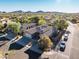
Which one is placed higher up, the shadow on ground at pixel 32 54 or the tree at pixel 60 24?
the tree at pixel 60 24

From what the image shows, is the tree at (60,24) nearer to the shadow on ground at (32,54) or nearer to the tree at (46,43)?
the tree at (46,43)

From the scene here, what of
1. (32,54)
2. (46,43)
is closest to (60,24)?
(46,43)

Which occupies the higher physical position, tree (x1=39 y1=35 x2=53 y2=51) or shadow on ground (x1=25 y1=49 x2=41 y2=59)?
tree (x1=39 y1=35 x2=53 y2=51)

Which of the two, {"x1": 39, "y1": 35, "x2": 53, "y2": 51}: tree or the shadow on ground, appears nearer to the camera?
the shadow on ground

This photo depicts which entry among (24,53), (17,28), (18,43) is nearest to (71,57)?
(24,53)

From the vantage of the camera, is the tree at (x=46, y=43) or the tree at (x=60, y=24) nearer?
the tree at (x=46, y=43)

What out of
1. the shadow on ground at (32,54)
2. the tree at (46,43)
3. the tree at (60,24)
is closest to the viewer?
the shadow on ground at (32,54)

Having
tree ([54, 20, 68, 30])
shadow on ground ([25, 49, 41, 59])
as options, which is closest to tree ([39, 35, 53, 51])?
shadow on ground ([25, 49, 41, 59])

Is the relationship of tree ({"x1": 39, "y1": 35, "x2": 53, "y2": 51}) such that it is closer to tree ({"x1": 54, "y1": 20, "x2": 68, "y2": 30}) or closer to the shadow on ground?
the shadow on ground

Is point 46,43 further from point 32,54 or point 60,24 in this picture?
point 60,24

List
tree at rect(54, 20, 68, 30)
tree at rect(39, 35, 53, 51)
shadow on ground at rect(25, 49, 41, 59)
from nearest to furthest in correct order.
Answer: shadow on ground at rect(25, 49, 41, 59) < tree at rect(39, 35, 53, 51) < tree at rect(54, 20, 68, 30)

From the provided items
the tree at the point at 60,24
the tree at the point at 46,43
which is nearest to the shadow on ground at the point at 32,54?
the tree at the point at 46,43
